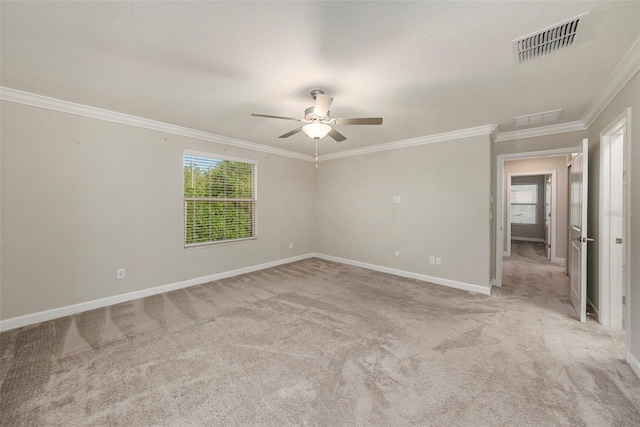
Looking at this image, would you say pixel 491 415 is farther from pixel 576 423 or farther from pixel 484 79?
pixel 484 79

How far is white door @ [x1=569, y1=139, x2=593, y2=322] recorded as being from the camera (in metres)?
2.84

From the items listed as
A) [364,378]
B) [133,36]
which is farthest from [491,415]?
[133,36]

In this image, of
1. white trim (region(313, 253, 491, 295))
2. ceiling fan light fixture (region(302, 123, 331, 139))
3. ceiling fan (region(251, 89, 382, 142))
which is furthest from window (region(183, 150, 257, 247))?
ceiling fan light fixture (region(302, 123, 331, 139))

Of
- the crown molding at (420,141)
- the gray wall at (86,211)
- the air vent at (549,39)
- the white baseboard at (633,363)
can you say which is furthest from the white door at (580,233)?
the gray wall at (86,211)

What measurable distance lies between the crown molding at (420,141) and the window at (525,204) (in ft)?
21.4

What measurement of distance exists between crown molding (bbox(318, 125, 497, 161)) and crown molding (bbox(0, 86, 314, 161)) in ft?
5.70

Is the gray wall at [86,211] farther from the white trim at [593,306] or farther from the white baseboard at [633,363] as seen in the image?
the white trim at [593,306]

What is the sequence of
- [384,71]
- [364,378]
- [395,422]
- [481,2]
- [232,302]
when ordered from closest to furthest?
[481,2] → [395,422] → [364,378] → [384,71] → [232,302]

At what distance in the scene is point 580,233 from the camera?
9.96 feet

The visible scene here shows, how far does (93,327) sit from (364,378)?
Result: 2847 mm

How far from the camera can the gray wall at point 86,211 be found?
2.75m

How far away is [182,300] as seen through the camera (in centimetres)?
350

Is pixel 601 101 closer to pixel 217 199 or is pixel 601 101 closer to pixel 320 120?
pixel 320 120

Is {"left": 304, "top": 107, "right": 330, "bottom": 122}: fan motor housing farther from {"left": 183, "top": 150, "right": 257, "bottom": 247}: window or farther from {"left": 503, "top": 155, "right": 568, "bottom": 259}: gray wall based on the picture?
{"left": 503, "top": 155, "right": 568, "bottom": 259}: gray wall
